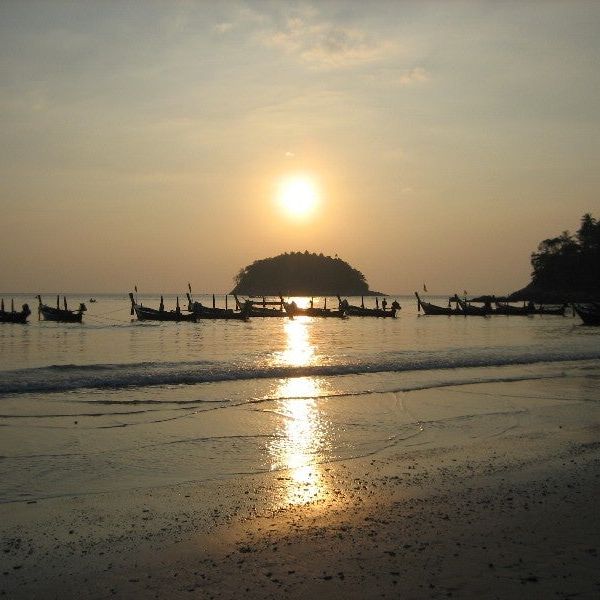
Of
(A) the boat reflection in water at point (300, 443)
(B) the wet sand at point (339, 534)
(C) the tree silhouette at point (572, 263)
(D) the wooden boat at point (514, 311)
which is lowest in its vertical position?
(A) the boat reflection in water at point (300, 443)

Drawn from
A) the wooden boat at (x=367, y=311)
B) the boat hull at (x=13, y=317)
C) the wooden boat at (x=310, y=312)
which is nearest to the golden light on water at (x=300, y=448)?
the boat hull at (x=13, y=317)

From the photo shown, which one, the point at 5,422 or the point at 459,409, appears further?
the point at 459,409

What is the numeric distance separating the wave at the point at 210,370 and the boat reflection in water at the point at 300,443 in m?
3.49

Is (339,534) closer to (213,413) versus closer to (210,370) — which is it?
(213,413)

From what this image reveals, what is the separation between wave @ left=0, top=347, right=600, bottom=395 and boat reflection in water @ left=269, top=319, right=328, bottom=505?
11.5 feet

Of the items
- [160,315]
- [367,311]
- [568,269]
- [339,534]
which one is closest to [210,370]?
[339,534]

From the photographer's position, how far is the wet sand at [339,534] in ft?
16.8

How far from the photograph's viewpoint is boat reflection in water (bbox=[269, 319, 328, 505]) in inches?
315

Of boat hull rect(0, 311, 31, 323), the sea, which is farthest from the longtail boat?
the sea

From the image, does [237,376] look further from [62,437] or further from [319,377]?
[62,437]

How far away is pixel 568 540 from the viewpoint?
19.5ft

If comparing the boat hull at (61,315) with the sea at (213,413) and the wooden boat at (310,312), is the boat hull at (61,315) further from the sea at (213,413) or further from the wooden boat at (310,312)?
the sea at (213,413)

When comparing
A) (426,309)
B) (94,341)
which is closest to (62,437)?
(94,341)

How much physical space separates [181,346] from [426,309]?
170 ft
